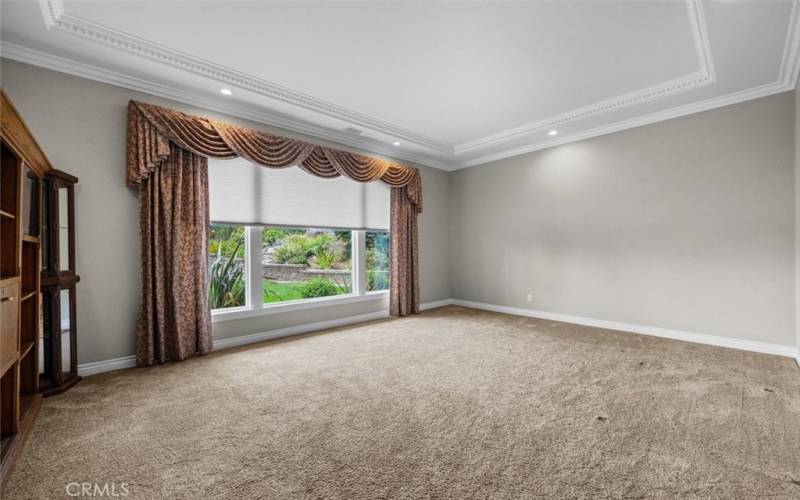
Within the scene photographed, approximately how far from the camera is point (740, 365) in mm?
3066

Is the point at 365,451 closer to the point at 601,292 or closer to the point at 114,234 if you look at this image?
the point at 114,234

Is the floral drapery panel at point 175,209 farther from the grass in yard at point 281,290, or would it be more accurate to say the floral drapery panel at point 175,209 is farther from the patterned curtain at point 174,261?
the grass in yard at point 281,290

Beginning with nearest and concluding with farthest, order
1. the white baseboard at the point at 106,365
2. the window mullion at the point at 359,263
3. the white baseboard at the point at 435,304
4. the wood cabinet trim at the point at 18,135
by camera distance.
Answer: the wood cabinet trim at the point at 18,135 < the white baseboard at the point at 106,365 < the window mullion at the point at 359,263 < the white baseboard at the point at 435,304

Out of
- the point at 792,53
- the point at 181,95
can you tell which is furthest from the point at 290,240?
the point at 792,53

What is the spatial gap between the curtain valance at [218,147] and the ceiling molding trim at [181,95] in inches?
7.0

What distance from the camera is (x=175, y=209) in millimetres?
3252

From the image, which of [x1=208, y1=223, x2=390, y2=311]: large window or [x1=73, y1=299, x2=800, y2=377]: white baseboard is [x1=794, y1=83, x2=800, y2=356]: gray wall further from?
[x1=208, y1=223, x2=390, y2=311]: large window

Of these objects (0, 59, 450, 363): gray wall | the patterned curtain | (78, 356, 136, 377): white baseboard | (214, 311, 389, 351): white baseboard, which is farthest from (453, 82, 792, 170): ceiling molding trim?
(78, 356, 136, 377): white baseboard

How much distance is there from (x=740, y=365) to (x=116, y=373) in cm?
536

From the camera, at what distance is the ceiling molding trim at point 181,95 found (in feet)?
8.76

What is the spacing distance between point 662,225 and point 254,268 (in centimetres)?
468

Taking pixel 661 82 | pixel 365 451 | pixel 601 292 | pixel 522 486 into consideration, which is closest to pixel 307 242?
pixel 365 451

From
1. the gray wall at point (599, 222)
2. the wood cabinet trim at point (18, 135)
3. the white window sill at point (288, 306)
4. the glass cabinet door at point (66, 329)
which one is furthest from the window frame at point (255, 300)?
the wood cabinet trim at point (18, 135)

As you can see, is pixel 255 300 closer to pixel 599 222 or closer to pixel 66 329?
pixel 66 329
